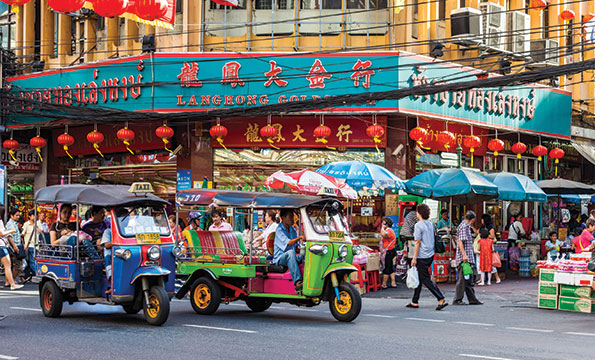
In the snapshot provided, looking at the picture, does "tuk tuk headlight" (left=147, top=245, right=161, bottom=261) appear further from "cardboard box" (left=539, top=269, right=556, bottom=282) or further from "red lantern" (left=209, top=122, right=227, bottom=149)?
"red lantern" (left=209, top=122, right=227, bottom=149)

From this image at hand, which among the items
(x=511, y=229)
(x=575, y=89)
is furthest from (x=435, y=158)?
(x=575, y=89)

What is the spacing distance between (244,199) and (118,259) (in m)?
2.24

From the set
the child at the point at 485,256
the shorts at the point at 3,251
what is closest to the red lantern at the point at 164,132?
the shorts at the point at 3,251

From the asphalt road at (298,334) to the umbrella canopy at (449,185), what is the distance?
496 cm

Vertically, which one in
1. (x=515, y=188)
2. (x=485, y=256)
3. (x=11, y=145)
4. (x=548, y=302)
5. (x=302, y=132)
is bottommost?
(x=548, y=302)

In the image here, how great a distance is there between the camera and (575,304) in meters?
15.2

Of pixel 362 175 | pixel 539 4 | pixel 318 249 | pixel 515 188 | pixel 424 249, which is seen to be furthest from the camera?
pixel 539 4

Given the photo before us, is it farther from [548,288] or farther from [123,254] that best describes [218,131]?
[123,254]

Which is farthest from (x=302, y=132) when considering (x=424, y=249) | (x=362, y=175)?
(x=424, y=249)

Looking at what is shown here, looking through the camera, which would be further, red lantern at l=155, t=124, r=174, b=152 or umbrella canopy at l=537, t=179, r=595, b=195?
umbrella canopy at l=537, t=179, r=595, b=195

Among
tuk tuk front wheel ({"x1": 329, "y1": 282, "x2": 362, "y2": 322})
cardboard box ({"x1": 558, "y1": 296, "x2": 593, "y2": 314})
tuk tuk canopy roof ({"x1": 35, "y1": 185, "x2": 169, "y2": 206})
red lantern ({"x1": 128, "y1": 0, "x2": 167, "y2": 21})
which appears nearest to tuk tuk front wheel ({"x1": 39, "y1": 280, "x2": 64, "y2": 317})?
tuk tuk canopy roof ({"x1": 35, "y1": 185, "x2": 169, "y2": 206})

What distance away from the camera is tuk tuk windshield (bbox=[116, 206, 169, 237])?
12648mm

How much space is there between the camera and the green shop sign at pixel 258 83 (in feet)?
77.7

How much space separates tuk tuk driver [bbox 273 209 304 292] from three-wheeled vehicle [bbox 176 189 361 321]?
4.4 inches
